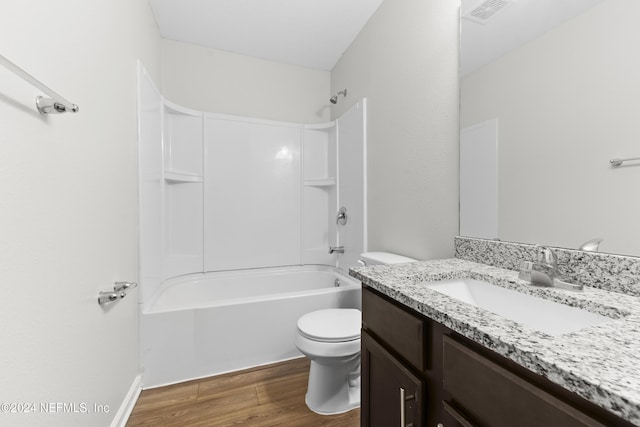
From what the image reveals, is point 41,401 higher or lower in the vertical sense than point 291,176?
lower

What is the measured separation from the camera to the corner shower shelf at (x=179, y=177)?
2309mm

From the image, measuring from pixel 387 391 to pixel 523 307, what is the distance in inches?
19.0

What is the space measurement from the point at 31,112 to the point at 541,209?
1.63 metres

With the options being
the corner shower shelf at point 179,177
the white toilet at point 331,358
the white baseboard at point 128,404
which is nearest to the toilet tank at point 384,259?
the white toilet at point 331,358

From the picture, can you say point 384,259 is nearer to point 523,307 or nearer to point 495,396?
point 523,307

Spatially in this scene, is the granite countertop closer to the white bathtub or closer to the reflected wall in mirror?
the reflected wall in mirror

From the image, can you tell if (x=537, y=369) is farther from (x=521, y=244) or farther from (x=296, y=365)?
(x=296, y=365)

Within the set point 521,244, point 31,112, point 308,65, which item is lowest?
point 521,244

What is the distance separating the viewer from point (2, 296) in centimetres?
66

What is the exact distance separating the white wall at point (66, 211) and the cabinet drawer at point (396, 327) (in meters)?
0.98

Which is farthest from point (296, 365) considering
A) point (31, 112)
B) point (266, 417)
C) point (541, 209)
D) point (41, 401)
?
point (31, 112)

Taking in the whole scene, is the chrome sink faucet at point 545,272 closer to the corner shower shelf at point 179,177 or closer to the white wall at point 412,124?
the white wall at point 412,124

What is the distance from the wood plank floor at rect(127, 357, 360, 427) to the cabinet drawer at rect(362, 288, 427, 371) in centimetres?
83

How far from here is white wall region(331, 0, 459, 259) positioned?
1.41 metres
